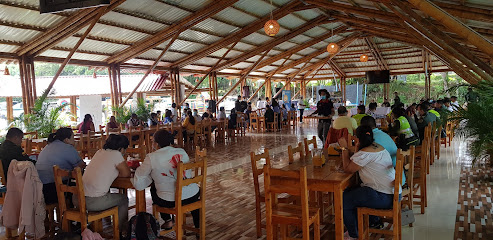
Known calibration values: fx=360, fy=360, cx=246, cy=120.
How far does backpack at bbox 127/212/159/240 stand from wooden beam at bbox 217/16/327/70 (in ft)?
40.5

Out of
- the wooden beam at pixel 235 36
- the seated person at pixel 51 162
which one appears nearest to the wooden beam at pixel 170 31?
the wooden beam at pixel 235 36

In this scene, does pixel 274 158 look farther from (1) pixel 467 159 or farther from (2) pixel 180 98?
(2) pixel 180 98

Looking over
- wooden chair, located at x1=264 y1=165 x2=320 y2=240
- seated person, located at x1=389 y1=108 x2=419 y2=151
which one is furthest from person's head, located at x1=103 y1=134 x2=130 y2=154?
seated person, located at x1=389 y1=108 x2=419 y2=151

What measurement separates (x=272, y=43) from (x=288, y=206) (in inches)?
496

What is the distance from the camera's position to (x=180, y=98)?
14562 millimetres

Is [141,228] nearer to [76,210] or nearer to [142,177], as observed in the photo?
[142,177]

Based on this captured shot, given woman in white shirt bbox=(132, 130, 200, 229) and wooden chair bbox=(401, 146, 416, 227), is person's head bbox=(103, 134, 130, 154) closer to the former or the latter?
woman in white shirt bbox=(132, 130, 200, 229)

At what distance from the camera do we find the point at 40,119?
862 centimetres

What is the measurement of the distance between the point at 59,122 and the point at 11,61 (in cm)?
217

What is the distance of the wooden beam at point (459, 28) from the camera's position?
3.70m

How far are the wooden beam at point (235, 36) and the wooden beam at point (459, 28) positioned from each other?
7868 mm

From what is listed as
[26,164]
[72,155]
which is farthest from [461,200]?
[26,164]

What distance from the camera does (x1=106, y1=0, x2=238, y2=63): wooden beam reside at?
1025 cm

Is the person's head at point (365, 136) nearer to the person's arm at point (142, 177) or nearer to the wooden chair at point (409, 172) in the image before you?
the wooden chair at point (409, 172)
